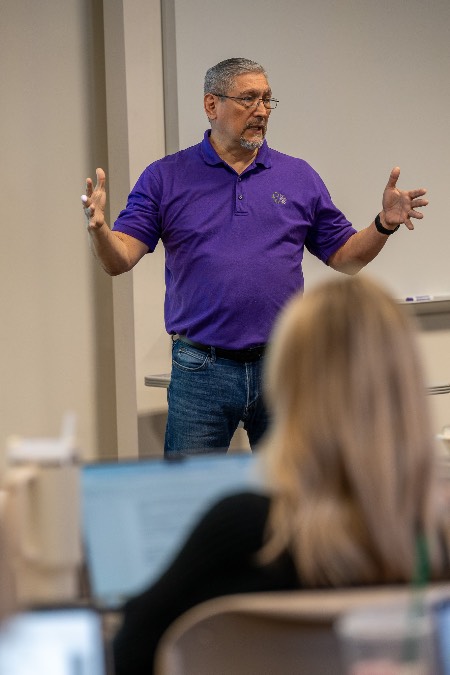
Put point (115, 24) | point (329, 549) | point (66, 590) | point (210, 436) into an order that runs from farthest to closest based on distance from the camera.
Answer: point (115, 24) < point (210, 436) < point (66, 590) < point (329, 549)

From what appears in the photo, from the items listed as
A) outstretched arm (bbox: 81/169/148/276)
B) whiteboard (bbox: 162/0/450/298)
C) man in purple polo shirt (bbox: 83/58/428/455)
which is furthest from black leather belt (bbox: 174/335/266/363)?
whiteboard (bbox: 162/0/450/298)

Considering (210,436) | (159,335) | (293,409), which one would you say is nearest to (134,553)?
(293,409)

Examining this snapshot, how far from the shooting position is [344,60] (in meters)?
4.63

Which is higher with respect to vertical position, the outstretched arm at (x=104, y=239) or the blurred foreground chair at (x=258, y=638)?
the outstretched arm at (x=104, y=239)

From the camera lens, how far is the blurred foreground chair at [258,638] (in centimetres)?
122

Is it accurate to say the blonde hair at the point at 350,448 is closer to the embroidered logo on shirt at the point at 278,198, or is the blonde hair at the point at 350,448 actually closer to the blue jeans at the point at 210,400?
the blue jeans at the point at 210,400

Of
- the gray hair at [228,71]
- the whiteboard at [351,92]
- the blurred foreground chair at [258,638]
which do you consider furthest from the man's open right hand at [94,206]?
the blurred foreground chair at [258,638]

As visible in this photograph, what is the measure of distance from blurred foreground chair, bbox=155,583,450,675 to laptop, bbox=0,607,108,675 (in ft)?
→ 0.32

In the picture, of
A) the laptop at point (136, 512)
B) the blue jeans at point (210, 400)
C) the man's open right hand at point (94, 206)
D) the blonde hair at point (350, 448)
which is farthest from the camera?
the blue jeans at point (210, 400)

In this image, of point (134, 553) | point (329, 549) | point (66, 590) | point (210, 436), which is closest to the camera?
point (329, 549)

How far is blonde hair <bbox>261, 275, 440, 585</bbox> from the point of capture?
4.60 feet

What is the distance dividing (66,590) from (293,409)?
521mm

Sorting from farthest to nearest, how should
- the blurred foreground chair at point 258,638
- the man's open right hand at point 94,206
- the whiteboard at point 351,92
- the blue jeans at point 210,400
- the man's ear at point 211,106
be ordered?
the whiteboard at point 351,92, the man's ear at point 211,106, the blue jeans at point 210,400, the man's open right hand at point 94,206, the blurred foreground chair at point 258,638

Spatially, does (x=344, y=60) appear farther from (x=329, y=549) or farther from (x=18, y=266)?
(x=329, y=549)
